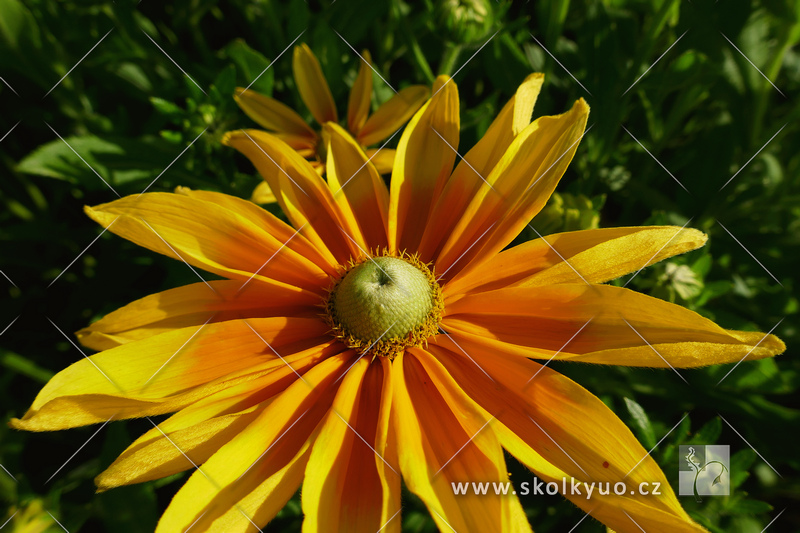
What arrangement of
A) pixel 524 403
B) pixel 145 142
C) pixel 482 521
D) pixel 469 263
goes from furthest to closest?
pixel 145 142, pixel 469 263, pixel 524 403, pixel 482 521

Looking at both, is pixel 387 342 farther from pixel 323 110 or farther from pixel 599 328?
pixel 323 110

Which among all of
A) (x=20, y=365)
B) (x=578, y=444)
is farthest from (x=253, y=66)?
(x=578, y=444)

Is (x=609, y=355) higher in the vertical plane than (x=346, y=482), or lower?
higher

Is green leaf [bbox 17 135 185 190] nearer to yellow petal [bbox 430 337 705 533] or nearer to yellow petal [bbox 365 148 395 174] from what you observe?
yellow petal [bbox 365 148 395 174]

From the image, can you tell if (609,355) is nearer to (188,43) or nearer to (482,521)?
(482,521)

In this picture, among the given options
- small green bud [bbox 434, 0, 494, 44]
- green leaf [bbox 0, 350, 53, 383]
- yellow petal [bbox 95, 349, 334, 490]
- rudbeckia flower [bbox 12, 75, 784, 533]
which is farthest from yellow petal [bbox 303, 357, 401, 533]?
→ green leaf [bbox 0, 350, 53, 383]

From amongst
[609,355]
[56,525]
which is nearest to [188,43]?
[56,525]

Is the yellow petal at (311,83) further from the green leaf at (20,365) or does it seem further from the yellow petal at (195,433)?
the green leaf at (20,365)
